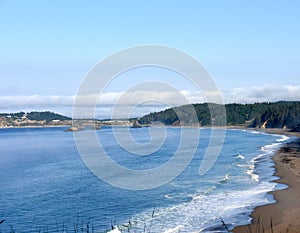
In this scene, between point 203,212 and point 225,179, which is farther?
point 225,179

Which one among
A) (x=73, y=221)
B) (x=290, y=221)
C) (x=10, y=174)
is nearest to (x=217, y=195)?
(x=290, y=221)

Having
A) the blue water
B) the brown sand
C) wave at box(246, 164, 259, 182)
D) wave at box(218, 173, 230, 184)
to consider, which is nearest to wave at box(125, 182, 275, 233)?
the blue water

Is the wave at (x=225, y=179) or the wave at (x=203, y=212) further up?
the wave at (x=225, y=179)

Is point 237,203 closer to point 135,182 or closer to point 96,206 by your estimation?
point 96,206

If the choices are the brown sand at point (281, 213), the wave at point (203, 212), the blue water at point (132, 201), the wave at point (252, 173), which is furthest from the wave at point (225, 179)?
the wave at point (203, 212)

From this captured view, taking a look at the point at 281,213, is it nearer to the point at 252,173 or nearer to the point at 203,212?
the point at 203,212

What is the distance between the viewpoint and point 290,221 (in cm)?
2428

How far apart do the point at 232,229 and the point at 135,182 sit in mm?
18024

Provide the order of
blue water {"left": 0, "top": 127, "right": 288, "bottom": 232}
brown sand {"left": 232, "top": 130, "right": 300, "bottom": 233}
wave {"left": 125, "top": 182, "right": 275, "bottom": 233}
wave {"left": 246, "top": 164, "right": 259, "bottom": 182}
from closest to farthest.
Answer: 1. brown sand {"left": 232, "top": 130, "right": 300, "bottom": 233}
2. wave {"left": 125, "top": 182, "right": 275, "bottom": 233}
3. blue water {"left": 0, "top": 127, "right": 288, "bottom": 232}
4. wave {"left": 246, "top": 164, "right": 259, "bottom": 182}

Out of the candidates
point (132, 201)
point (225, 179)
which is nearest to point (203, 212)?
point (132, 201)

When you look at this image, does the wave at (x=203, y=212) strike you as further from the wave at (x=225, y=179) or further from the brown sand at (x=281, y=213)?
the wave at (x=225, y=179)

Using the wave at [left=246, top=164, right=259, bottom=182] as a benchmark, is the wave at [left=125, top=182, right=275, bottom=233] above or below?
below

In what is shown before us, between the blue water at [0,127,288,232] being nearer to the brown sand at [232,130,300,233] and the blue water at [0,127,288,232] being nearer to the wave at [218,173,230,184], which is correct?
the wave at [218,173,230,184]

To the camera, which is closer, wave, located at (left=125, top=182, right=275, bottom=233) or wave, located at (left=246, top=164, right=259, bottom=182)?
wave, located at (left=125, top=182, right=275, bottom=233)
